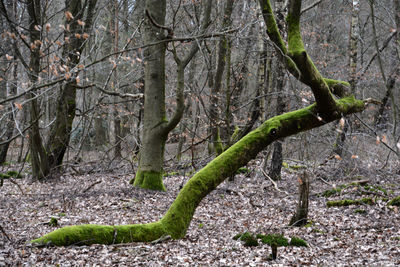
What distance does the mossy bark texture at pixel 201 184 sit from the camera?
577 cm

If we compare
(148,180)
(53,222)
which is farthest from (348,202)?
(53,222)

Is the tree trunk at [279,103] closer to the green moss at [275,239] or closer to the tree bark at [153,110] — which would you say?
the tree bark at [153,110]

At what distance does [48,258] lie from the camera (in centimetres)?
502

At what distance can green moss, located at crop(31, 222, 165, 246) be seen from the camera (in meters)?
5.55

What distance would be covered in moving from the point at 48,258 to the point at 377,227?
575 cm

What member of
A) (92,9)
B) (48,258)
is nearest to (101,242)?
(48,258)

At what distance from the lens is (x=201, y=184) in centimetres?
619

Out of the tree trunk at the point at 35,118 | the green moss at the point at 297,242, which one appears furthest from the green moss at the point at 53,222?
the green moss at the point at 297,242

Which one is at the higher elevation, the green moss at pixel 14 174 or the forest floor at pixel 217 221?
the forest floor at pixel 217 221

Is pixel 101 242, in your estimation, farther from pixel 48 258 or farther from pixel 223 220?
pixel 223 220

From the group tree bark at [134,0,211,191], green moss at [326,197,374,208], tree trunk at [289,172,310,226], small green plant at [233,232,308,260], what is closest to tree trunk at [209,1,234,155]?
tree bark at [134,0,211,191]

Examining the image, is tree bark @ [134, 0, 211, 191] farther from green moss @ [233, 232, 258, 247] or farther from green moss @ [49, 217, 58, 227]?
green moss @ [233, 232, 258, 247]

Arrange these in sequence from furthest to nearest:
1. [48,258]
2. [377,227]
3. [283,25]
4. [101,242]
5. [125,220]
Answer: [283,25] < [125,220] < [377,227] < [101,242] < [48,258]

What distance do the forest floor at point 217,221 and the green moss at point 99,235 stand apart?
0.50 ft
